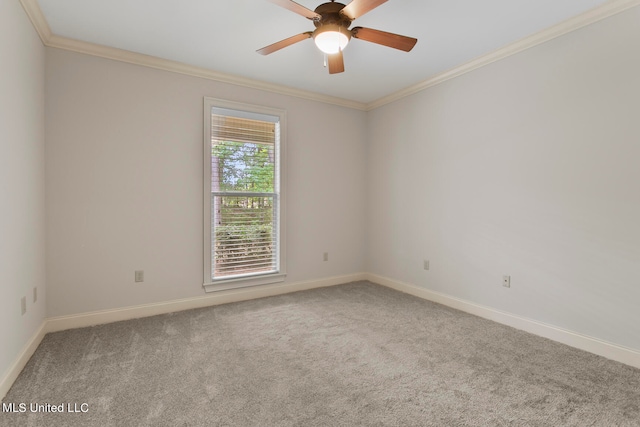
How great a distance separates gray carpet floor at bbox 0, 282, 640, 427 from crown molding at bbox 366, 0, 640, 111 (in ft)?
8.34

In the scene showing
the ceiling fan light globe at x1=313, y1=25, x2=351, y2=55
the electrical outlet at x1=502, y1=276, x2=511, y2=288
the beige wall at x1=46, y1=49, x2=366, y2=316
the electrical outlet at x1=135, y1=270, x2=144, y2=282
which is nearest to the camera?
the ceiling fan light globe at x1=313, y1=25, x2=351, y2=55

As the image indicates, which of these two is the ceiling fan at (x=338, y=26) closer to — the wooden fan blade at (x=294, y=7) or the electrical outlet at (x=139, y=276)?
the wooden fan blade at (x=294, y=7)

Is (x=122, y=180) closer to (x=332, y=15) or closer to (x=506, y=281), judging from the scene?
(x=332, y=15)

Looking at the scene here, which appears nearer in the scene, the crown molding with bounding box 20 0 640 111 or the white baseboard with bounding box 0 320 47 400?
the white baseboard with bounding box 0 320 47 400

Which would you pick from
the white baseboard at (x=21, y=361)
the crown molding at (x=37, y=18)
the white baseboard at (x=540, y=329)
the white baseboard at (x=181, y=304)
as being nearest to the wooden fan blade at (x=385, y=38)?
the crown molding at (x=37, y=18)

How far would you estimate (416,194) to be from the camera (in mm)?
3977

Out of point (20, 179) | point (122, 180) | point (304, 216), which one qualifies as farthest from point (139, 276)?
point (304, 216)

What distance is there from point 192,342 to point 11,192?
63.5 inches

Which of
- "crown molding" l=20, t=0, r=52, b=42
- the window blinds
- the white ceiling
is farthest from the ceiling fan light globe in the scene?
"crown molding" l=20, t=0, r=52, b=42

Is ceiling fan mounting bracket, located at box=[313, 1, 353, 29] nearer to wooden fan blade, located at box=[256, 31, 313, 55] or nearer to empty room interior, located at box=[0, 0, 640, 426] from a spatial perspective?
empty room interior, located at box=[0, 0, 640, 426]

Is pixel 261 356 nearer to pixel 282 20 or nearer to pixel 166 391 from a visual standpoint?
pixel 166 391

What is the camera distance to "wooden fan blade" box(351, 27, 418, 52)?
2127 millimetres

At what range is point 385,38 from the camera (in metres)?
2.17

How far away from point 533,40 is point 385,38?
1.55 metres
